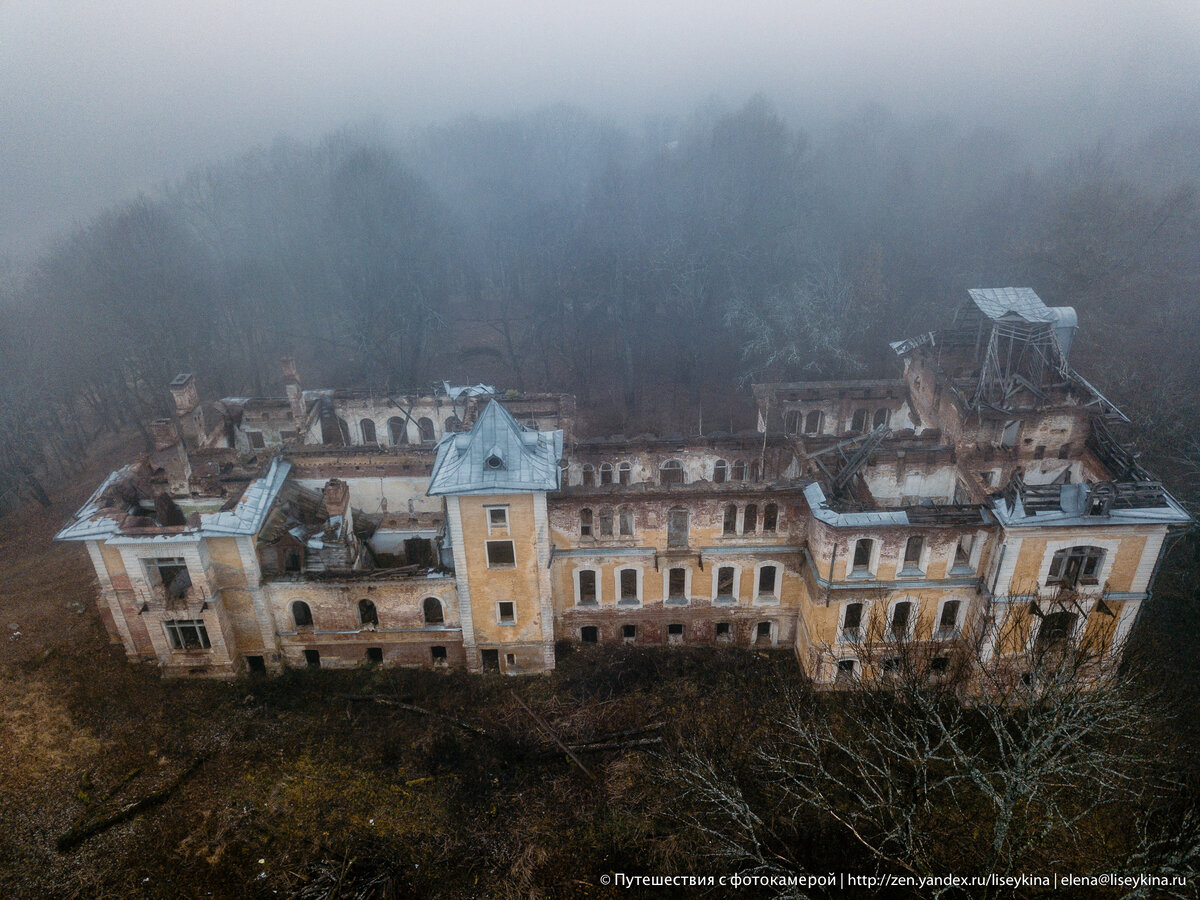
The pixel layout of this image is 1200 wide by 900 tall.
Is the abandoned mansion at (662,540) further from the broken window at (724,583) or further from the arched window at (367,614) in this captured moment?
the broken window at (724,583)

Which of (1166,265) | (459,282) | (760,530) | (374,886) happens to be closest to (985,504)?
(760,530)

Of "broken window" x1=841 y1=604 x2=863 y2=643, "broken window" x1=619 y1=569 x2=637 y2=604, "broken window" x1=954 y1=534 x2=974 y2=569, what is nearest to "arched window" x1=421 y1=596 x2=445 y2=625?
"broken window" x1=619 y1=569 x2=637 y2=604

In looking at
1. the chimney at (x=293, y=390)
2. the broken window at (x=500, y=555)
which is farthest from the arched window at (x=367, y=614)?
the chimney at (x=293, y=390)

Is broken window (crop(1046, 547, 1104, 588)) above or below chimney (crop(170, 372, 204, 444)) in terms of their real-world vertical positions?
below

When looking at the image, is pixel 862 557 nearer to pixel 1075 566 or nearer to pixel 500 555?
pixel 1075 566

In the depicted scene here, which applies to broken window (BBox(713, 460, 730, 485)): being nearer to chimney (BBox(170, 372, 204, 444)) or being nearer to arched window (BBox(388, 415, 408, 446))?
arched window (BBox(388, 415, 408, 446))

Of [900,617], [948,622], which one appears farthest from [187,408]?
[948,622]
